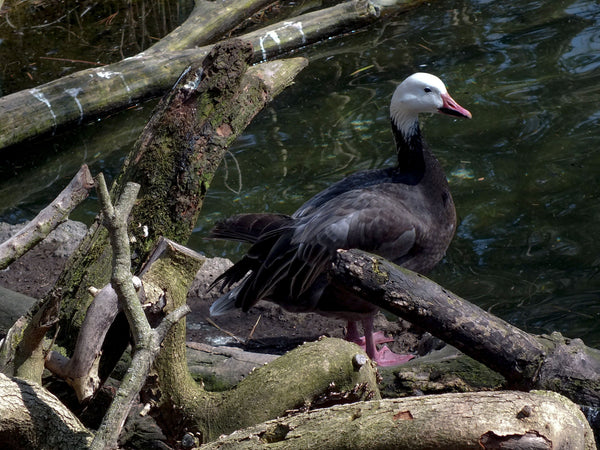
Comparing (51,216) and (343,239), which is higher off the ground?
(51,216)

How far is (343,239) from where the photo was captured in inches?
163

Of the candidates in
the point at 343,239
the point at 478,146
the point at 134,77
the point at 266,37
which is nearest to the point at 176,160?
the point at 343,239

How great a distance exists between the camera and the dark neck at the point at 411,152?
15.6 feet

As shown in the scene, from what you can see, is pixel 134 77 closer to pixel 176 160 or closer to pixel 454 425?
pixel 176 160

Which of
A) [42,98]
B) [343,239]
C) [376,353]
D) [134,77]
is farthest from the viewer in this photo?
[134,77]

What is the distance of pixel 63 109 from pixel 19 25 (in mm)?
3698

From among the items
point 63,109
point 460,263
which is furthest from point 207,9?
point 460,263

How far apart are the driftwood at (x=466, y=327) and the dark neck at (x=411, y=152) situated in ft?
7.19

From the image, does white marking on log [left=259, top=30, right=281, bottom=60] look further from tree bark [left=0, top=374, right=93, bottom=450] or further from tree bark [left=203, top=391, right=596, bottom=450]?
tree bark [left=203, top=391, right=596, bottom=450]

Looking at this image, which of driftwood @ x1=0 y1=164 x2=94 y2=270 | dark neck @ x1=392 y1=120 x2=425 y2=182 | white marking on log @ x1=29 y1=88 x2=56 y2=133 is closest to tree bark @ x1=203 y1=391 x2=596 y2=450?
driftwood @ x1=0 y1=164 x2=94 y2=270

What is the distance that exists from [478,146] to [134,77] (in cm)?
353

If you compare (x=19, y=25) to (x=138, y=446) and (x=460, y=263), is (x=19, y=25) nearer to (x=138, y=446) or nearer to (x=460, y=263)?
(x=460, y=263)

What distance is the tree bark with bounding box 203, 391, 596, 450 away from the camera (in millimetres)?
1727

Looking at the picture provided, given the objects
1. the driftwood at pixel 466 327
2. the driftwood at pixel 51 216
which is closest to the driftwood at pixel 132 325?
the driftwood at pixel 466 327
